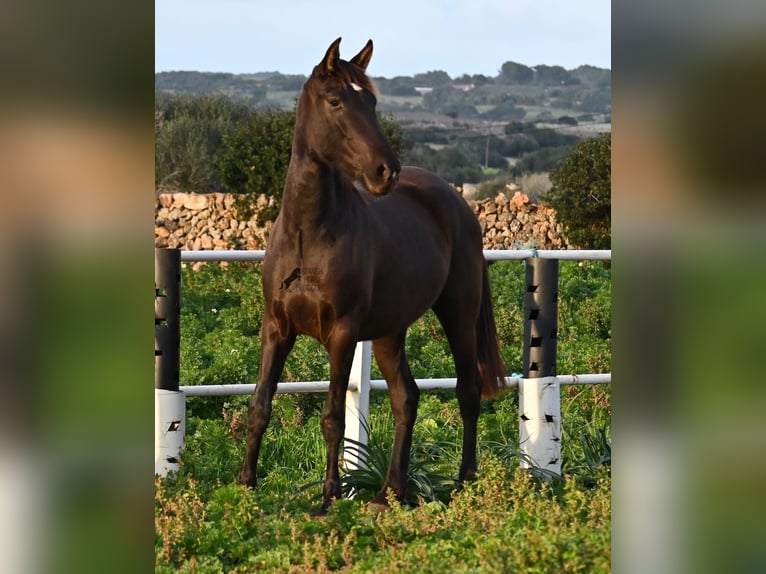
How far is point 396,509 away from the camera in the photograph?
14.2 feet

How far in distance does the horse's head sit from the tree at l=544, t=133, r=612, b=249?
50.5 feet

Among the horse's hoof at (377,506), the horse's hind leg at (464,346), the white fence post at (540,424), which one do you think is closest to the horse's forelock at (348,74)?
the horse's hind leg at (464,346)

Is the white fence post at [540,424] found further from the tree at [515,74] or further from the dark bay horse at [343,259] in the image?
the tree at [515,74]

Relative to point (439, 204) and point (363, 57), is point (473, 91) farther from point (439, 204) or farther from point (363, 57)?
point (363, 57)

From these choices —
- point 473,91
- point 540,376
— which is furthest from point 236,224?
point 473,91

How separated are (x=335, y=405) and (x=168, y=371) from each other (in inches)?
39.9

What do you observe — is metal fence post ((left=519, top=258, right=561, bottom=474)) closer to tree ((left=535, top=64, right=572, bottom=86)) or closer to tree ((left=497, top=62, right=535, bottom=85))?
tree ((left=535, top=64, right=572, bottom=86))

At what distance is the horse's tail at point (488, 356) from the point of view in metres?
6.22

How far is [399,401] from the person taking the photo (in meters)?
5.65

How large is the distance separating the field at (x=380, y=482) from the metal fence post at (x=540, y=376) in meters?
0.17

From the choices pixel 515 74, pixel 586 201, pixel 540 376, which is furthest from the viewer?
pixel 515 74

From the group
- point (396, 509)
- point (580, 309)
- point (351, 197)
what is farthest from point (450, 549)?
point (580, 309)
